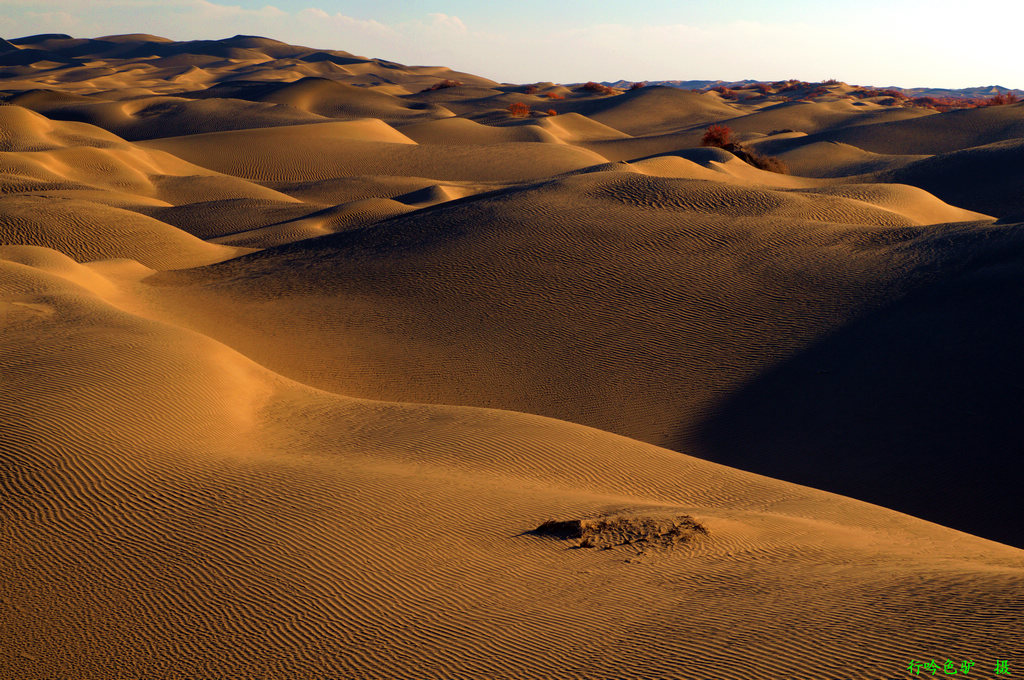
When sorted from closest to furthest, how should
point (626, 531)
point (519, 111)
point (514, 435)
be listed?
point (626, 531) → point (514, 435) → point (519, 111)

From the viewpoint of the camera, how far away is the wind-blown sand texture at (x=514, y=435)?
17.2 feet

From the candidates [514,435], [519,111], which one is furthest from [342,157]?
[514,435]

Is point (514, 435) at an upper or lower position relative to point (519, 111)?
lower

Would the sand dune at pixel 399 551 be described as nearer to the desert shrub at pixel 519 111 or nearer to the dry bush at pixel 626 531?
the dry bush at pixel 626 531

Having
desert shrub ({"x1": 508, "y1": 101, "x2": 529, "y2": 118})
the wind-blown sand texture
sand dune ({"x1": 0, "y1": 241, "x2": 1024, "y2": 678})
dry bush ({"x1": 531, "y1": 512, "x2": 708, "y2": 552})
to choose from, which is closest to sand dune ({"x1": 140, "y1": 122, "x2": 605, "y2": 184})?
the wind-blown sand texture

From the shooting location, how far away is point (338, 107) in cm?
6216

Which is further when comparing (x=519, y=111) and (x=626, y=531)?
(x=519, y=111)

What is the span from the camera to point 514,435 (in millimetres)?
9883

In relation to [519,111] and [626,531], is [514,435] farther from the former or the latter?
[519,111]

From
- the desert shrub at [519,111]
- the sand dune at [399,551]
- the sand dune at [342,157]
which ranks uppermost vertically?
the desert shrub at [519,111]

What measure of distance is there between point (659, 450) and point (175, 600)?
606 cm

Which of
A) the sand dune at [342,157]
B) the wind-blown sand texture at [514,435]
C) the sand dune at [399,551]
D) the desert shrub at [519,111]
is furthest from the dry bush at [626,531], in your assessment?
the desert shrub at [519,111]

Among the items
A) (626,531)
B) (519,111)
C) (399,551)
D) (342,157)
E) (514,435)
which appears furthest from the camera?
(519,111)

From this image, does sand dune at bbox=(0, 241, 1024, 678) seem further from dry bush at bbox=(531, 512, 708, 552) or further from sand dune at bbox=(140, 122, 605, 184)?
sand dune at bbox=(140, 122, 605, 184)
